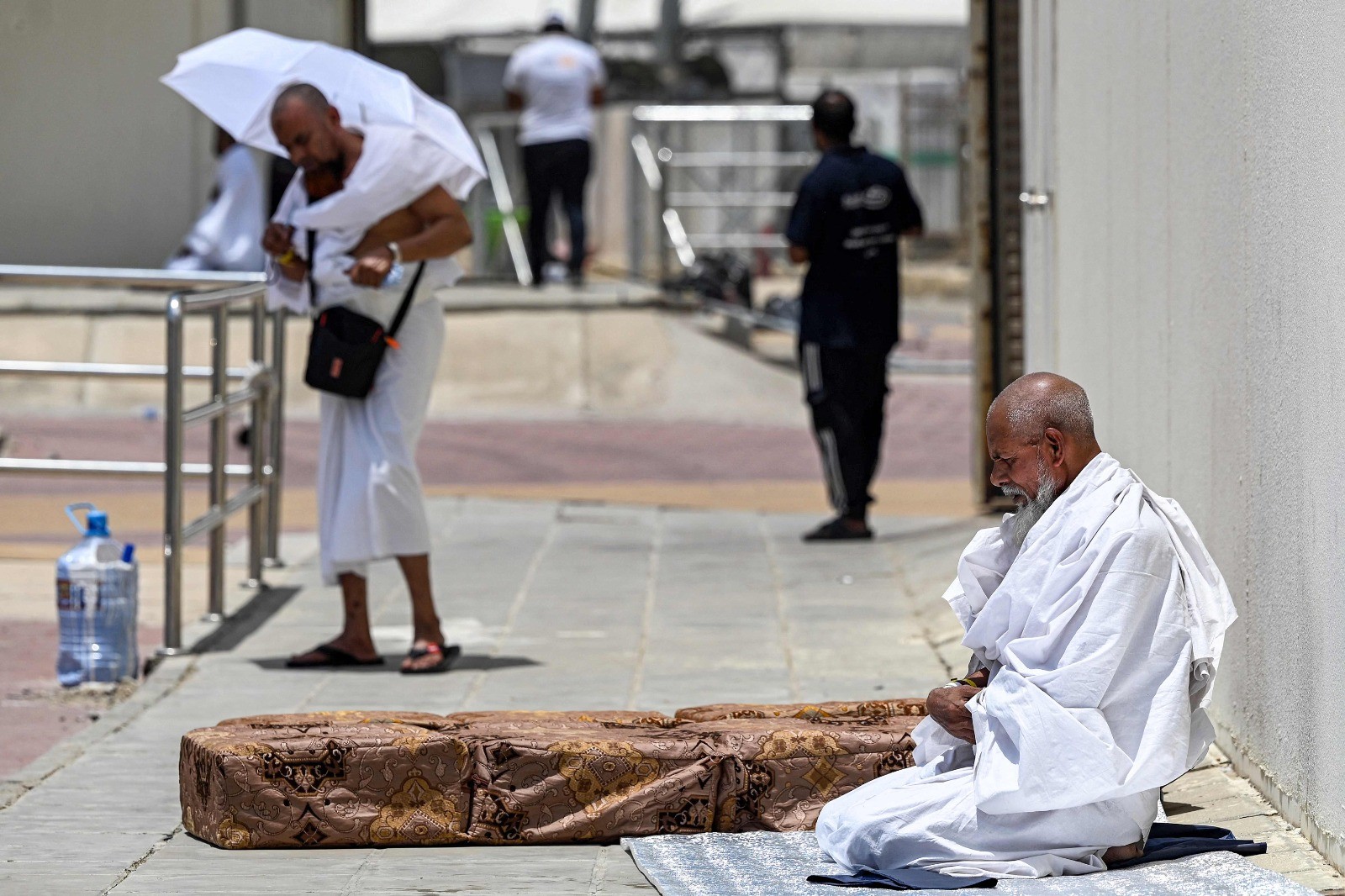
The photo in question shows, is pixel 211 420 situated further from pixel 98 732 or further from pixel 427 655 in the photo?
pixel 98 732

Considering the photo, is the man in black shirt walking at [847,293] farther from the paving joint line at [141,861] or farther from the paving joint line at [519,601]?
the paving joint line at [141,861]

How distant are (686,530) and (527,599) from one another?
73.6 inches

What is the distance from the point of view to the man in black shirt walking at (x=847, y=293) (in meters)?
9.23

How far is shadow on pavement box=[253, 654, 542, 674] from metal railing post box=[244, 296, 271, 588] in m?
1.40

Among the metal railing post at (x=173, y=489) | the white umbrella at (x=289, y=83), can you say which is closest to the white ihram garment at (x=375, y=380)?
the white umbrella at (x=289, y=83)

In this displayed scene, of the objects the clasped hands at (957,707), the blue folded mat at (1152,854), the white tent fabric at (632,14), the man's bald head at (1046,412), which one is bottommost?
the blue folded mat at (1152,854)

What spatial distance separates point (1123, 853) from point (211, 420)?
14.0 ft

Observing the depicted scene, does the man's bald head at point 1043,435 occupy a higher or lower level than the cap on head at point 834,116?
lower

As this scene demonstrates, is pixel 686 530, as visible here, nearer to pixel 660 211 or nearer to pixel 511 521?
pixel 511 521

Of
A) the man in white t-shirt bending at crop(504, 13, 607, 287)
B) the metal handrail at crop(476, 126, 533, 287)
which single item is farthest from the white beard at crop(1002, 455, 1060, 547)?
the metal handrail at crop(476, 126, 533, 287)

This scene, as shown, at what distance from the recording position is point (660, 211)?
1662cm

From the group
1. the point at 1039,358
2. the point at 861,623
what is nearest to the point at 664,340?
the point at 1039,358

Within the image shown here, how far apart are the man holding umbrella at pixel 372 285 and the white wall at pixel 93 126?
9.96 meters

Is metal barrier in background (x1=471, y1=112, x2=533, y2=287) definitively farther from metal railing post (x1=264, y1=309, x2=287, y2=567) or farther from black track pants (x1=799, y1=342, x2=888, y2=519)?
metal railing post (x1=264, y1=309, x2=287, y2=567)
